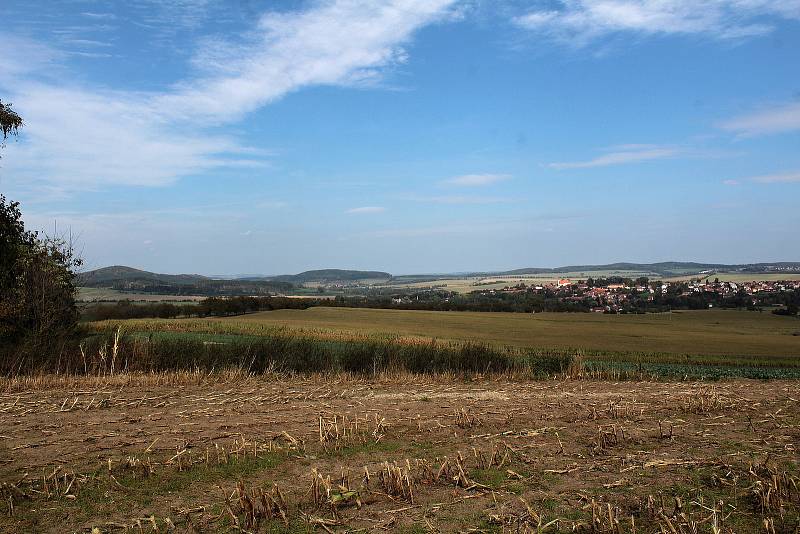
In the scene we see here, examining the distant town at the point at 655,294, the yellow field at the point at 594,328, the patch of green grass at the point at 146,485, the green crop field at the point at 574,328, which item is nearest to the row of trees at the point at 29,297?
the patch of green grass at the point at 146,485

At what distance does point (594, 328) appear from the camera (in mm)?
55219

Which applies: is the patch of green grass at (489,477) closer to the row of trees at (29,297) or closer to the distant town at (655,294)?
the row of trees at (29,297)

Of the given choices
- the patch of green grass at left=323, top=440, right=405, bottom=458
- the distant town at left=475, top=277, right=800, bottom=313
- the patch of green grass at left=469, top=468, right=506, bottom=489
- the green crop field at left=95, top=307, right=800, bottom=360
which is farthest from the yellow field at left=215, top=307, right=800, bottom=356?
the patch of green grass at left=469, top=468, right=506, bottom=489

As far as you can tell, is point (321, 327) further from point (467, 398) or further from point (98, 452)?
point (98, 452)

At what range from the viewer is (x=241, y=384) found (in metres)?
16.5

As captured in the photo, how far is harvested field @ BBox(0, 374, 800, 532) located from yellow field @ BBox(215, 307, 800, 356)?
29.6 meters

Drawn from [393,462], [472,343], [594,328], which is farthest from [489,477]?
[594,328]

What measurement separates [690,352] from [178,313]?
46506 mm

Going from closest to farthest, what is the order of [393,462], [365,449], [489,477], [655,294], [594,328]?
[489,477], [393,462], [365,449], [594,328], [655,294]

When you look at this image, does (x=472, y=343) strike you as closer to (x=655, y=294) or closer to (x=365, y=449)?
(x=365, y=449)

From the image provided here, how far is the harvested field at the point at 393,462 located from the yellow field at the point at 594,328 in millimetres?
29604

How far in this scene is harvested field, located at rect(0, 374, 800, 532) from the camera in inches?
250

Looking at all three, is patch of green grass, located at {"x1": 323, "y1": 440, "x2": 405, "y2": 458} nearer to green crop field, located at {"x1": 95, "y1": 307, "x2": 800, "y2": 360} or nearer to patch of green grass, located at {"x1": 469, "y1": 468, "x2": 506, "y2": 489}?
patch of green grass, located at {"x1": 469, "y1": 468, "x2": 506, "y2": 489}

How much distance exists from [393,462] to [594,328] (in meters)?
50.4
